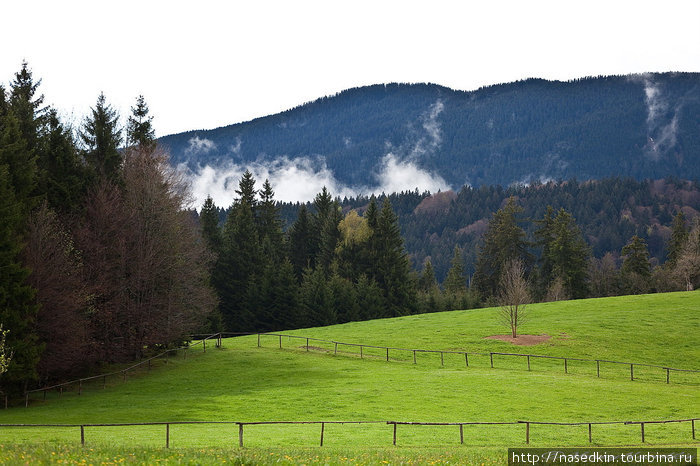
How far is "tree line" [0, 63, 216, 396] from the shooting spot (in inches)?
1689

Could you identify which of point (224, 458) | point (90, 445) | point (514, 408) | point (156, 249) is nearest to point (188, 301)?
point (156, 249)

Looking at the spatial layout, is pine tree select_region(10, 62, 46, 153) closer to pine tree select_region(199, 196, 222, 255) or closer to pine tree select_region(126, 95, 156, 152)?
pine tree select_region(126, 95, 156, 152)

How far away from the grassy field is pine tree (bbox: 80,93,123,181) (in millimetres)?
18272

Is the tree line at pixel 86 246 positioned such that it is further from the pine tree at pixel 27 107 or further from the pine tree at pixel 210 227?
the pine tree at pixel 210 227

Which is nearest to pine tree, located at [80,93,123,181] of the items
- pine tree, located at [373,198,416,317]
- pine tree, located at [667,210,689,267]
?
pine tree, located at [373,198,416,317]

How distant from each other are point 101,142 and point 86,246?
1134cm

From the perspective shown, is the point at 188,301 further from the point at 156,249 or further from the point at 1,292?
the point at 1,292

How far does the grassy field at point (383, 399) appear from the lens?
89.4 ft

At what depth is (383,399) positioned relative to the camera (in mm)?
42531

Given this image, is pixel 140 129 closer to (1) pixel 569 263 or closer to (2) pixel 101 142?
(2) pixel 101 142

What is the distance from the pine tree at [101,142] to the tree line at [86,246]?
0.29 feet

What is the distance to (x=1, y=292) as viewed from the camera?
41156 mm

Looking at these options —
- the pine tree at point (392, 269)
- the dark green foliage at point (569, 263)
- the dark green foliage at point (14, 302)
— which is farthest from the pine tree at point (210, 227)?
the dark green foliage at point (14, 302)

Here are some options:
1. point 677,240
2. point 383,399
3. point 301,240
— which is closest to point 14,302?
point 383,399
